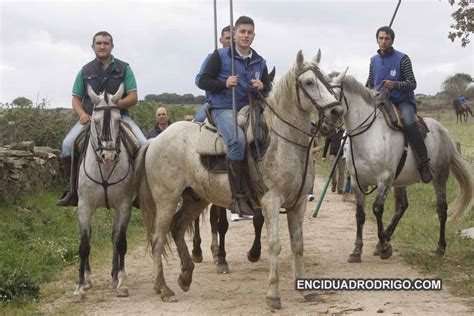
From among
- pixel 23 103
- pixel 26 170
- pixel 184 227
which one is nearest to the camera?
pixel 184 227

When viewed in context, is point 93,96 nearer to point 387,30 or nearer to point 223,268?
point 223,268

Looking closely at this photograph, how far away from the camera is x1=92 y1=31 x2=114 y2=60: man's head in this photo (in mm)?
8008

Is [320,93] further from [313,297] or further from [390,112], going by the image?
[390,112]

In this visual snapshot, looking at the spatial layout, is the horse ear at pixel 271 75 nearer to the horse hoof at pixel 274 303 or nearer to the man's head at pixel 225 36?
the man's head at pixel 225 36

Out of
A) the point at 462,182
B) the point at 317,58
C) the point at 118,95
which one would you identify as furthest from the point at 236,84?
the point at 462,182

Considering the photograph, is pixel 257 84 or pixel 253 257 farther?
pixel 253 257

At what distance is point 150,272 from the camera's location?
30.4ft

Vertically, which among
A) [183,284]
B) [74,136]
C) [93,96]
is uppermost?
[93,96]

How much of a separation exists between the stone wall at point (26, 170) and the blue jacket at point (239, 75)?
5549 mm

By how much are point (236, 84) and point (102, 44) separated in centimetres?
Answer: 195

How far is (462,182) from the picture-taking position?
10688mm

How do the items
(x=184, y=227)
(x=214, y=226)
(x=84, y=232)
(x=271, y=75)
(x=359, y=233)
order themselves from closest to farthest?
(x=84, y=232)
(x=271, y=75)
(x=184, y=227)
(x=359, y=233)
(x=214, y=226)

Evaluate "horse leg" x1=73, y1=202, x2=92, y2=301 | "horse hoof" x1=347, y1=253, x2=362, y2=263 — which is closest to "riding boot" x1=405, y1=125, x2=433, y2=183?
"horse hoof" x1=347, y1=253, x2=362, y2=263

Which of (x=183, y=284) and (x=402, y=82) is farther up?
(x=402, y=82)
